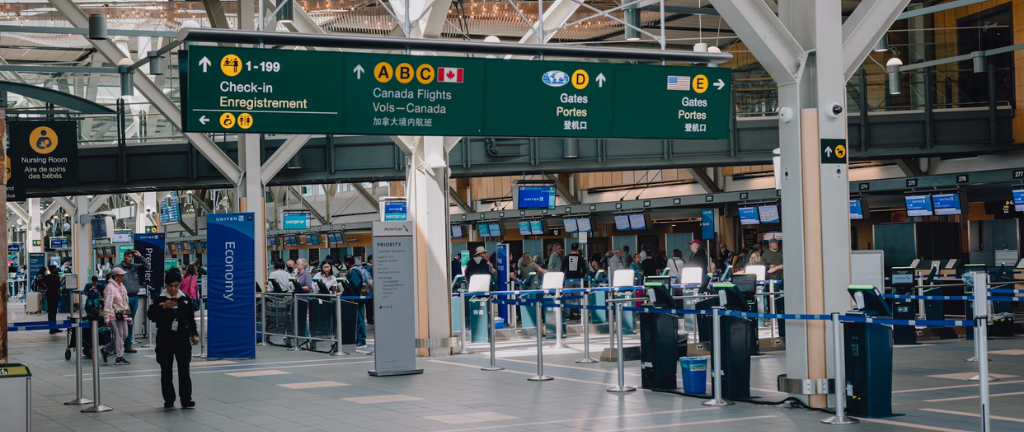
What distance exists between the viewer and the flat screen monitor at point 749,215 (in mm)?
26641

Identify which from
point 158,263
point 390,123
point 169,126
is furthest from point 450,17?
point 390,123

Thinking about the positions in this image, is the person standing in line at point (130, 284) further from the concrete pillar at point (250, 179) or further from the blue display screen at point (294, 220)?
the blue display screen at point (294, 220)

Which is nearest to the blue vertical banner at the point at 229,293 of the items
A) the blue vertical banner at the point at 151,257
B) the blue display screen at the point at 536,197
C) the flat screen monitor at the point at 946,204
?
the blue vertical banner at the point at 151,257

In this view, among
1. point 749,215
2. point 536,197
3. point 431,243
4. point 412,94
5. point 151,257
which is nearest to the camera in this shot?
point 412,94

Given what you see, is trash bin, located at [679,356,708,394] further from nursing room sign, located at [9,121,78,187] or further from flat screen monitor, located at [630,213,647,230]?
flat screen monitor, located at [630,213,647,230]

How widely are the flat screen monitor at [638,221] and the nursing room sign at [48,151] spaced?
15905 millimetres

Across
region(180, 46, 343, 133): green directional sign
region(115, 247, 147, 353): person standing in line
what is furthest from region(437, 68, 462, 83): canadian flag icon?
region(115, 247, 147, 353): person standing in line

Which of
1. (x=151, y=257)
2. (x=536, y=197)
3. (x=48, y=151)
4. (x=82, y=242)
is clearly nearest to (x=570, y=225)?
(x=536, y=197)

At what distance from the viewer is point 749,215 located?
2683 centimetres

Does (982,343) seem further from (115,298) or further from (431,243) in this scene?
(115,298)

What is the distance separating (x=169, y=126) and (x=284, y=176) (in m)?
2.98

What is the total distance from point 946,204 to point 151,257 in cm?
1782

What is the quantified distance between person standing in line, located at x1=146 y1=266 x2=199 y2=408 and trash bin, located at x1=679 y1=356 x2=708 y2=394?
539 centimetres

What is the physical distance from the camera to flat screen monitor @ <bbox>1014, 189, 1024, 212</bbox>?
22.2 metres
